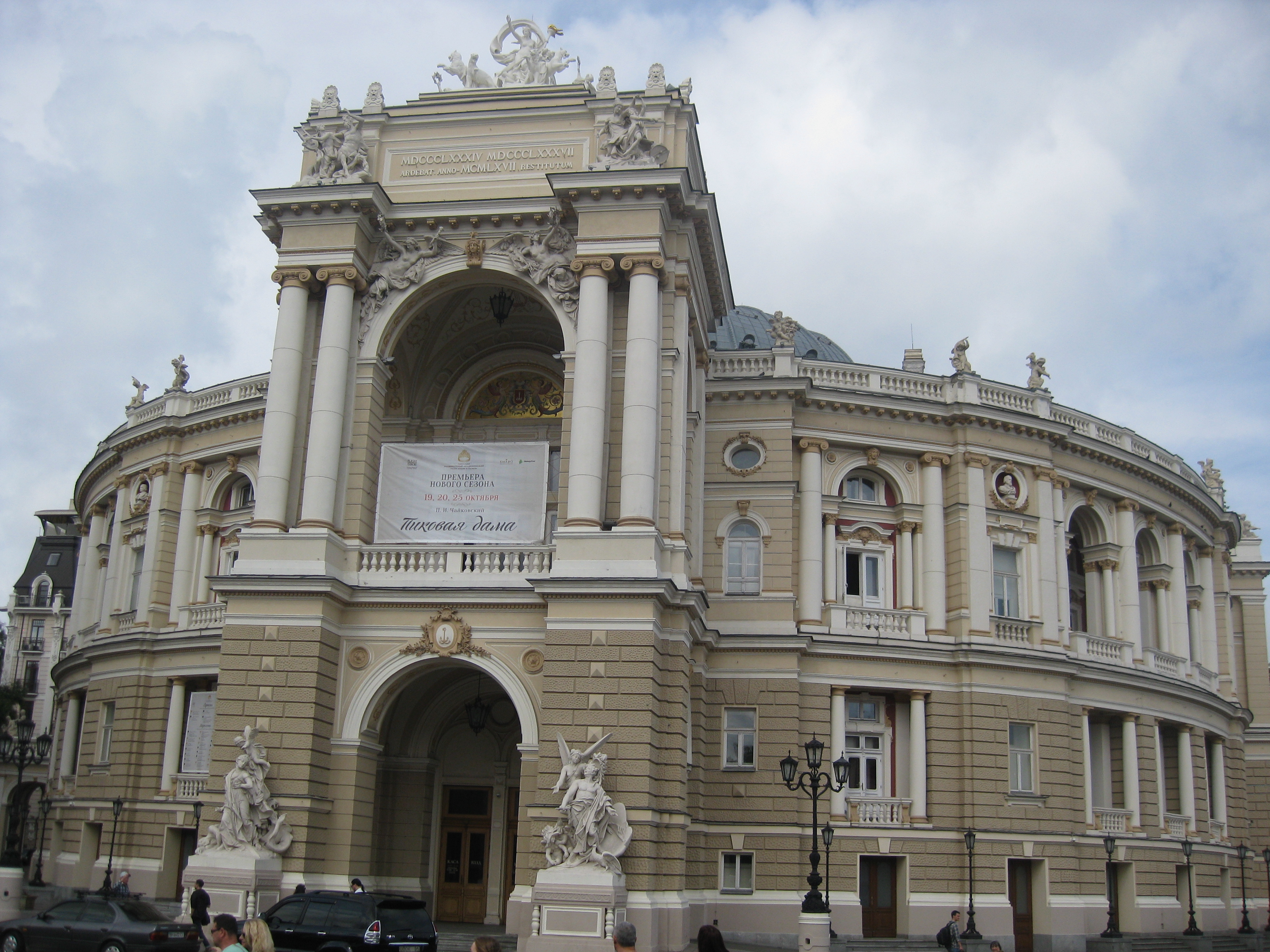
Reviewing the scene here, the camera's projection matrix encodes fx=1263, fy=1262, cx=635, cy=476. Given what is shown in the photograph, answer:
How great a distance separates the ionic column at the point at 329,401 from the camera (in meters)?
28.4

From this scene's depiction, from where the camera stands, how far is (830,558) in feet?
121

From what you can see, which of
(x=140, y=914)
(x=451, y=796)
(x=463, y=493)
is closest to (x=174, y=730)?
(x=451, y=796)

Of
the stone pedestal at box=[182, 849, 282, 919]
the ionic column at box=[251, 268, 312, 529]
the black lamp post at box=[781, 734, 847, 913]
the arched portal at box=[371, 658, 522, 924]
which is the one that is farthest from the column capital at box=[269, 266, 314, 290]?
the black lamp post at box=[781, 734, 847, 913]

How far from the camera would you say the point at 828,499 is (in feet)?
122

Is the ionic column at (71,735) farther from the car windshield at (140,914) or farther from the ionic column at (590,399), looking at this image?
the ionic column at (590,399)

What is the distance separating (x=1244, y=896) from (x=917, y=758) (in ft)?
47.5

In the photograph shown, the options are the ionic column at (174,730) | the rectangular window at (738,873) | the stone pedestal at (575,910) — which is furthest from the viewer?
the ionic column at (174,730)

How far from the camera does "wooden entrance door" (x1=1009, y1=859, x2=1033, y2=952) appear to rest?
3459 cm

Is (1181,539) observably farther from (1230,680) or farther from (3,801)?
(3,801)

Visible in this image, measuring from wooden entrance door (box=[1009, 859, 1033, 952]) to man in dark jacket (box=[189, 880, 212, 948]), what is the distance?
69.7 feet

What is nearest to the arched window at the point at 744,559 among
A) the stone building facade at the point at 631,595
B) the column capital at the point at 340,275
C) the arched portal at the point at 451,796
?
the stone building facade at the point at 631,595

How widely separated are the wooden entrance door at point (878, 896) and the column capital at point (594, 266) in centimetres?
1750

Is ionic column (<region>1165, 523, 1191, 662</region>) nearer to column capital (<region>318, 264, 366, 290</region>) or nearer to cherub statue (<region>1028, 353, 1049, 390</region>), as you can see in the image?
cherub statue (<region>1028, 353, 1049, 390</region>)

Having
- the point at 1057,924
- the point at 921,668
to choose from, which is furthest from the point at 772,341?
the point at 1057,924
